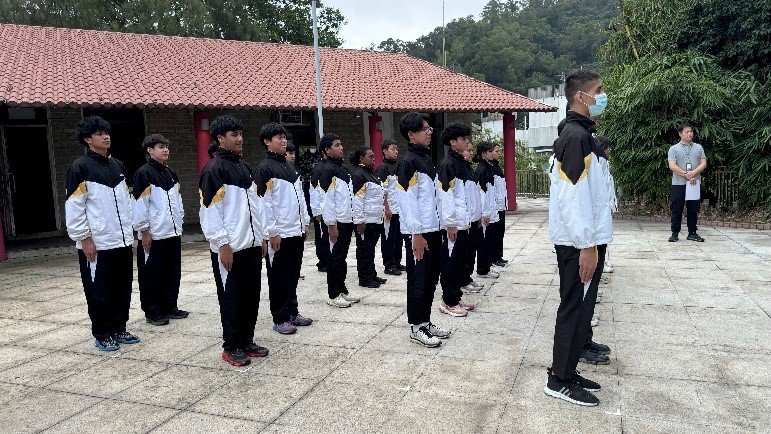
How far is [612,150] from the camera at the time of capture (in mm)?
12180

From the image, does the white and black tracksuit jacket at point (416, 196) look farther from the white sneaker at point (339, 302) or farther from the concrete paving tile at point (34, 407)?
the concrete paving tile at point (34, 407)

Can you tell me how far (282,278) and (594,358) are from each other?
254cm

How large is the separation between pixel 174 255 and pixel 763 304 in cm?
555

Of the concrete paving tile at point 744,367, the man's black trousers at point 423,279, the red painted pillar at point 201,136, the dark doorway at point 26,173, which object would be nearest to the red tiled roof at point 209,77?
the red painted pillar at point 201,136

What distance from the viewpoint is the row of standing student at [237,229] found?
400 cm

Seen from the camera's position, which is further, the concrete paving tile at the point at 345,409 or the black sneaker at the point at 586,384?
the black sneaker at the point at 586,384

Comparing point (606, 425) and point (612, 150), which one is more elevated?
point (612, 150)

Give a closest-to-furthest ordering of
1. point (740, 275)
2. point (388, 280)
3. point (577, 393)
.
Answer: point (577, 393) → point (740, 275) → point (388, 280)

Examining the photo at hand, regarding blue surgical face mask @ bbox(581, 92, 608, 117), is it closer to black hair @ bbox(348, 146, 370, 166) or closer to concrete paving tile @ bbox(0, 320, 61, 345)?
black hair @ bbox(348, 146, 370, 166)

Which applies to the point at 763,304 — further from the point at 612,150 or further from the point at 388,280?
the point at 612,150

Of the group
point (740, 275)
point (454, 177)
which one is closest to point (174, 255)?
point (454, 177)

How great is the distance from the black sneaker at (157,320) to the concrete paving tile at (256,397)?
1.72m

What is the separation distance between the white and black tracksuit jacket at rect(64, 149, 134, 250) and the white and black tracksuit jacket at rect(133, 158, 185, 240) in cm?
61

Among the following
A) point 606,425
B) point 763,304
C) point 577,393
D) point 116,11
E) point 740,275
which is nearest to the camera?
point 606,425
